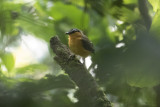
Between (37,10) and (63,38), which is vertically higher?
(37,10)

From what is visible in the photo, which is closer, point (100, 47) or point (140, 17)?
point (100, 47)

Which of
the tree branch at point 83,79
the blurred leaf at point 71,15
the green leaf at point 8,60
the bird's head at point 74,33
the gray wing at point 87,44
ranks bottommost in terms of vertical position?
the tree branch at point 83,79

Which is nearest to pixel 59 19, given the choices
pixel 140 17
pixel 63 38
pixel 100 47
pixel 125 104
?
pixel 63 38

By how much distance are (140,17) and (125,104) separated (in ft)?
1.97

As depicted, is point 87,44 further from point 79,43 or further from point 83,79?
point 83,79

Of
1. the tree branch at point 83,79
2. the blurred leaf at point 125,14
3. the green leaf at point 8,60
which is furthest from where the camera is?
the blurred leaf at point 125,14

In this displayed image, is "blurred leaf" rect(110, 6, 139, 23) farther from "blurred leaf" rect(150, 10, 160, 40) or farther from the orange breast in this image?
"blurred leaf" rect(150, 10, 160, 40)

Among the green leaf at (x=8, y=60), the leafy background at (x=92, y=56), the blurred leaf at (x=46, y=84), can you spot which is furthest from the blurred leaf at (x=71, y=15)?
the blurred leaf at (x=46, y=84)

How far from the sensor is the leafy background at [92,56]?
3.98ft

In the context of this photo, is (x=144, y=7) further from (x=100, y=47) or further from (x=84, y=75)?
(x=84, y=75)

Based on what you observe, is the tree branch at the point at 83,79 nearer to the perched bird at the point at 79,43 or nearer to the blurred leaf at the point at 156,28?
the blurred leaf at the point at 156,28

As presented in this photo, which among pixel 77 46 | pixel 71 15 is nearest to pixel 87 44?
pixel 77 46

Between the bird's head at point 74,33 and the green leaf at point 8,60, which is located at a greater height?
the bird's head at point 74,33

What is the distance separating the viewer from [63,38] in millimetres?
1866
